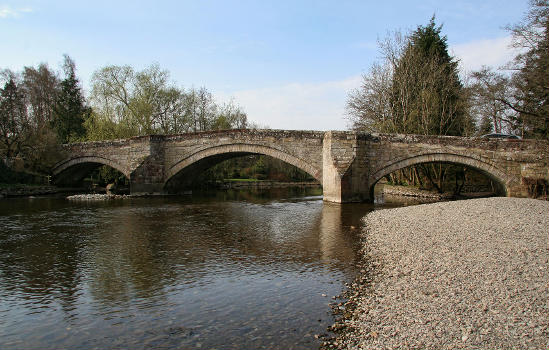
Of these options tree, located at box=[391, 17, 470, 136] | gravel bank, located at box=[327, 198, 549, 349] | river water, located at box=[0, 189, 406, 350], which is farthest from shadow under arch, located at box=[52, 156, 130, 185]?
gravel bank, located at box=[327, 198, 549, 349]

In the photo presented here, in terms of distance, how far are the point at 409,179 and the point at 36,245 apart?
70.2 ft

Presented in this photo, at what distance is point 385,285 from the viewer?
217 inches

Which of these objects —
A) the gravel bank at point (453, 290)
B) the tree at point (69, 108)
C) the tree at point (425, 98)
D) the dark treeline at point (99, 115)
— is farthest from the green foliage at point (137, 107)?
the gravel bank at point (453, 290)

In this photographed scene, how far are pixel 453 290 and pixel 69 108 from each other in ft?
135

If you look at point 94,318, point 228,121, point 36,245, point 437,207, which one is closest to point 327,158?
point 437,207

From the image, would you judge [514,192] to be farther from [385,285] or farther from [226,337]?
[226,337]

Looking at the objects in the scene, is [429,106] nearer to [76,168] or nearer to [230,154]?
[230,154]

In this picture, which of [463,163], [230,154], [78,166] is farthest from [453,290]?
[78,166]

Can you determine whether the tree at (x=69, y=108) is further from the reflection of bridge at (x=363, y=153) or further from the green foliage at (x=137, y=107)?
the reflection of bridge at (x=363, y=153)

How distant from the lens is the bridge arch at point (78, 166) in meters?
25.6

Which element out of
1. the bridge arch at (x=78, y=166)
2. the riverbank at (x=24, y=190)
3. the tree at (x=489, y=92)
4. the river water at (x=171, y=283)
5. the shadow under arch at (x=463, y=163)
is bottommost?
the river water at (x=171, y=283)

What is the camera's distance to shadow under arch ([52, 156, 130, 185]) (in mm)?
25644

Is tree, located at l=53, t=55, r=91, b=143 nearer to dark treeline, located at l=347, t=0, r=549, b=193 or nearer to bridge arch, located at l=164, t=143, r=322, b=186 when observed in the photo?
bridge arch, located at l=164, t=143, r=322, b=186

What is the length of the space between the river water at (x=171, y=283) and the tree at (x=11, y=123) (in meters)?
17.7
